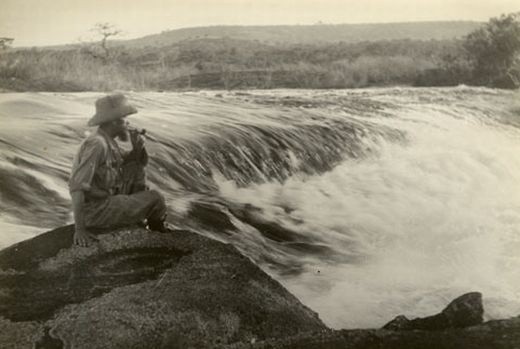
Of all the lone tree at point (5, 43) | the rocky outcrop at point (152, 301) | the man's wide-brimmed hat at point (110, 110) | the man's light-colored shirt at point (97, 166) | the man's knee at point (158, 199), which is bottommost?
the rocky outcrop at point (152, 301)

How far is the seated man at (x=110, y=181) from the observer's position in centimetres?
330

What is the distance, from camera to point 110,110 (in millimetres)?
3391

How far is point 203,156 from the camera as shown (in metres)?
4.07

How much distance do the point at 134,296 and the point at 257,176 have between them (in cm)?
114

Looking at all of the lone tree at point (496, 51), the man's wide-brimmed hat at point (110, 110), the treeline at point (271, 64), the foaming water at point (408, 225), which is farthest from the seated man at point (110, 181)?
the lone tree at point (496, 51)

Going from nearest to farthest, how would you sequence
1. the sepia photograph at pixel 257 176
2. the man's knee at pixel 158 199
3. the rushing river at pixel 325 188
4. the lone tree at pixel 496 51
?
1. the sepia photograph at pixel 257 176
2. the man's knee at pixel 158 199
3. the rushing river at pixel 325 188
4. the lone tree at pixel 496 51

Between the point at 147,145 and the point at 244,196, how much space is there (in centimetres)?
62

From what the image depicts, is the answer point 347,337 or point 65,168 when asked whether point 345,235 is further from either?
point 65,168

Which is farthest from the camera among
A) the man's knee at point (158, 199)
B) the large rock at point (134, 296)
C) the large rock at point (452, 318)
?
the large rock at point (452, 318)

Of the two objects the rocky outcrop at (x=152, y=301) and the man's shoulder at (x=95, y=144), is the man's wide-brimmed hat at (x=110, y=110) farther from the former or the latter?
the rocky outcrop at (x=152, y=301)

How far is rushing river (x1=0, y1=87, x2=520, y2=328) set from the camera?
3.79 metres

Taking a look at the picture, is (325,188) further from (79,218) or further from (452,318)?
(79,218)

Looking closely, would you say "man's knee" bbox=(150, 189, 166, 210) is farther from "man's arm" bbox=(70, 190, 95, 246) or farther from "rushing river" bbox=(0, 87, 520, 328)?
"man's arm" bbox=(70, 190, 95, 246)

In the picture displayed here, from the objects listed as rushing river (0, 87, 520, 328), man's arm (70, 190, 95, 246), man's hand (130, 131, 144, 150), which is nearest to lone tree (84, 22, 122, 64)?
rushing river (0, 87, 520, 328)
